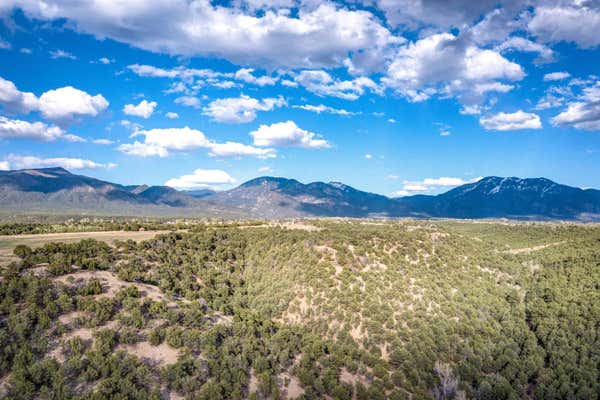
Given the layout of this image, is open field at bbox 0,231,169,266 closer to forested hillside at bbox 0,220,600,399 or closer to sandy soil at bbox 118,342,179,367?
forested hillside at bbox 0,220,600,399

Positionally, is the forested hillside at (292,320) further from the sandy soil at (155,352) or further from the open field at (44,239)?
the open field at (44,239)

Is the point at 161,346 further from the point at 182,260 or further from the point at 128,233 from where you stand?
the point at 128,233

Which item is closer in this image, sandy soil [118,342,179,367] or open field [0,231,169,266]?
sandy soil [118,342,179,367]

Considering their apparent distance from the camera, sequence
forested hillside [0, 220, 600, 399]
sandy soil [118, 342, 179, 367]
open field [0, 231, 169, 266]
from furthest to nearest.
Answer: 1. open field [0, 231, 169, 266]
2. sandy soil [118, 342, 179, 367]
3. forested hillside [0, 220, 600, 399]

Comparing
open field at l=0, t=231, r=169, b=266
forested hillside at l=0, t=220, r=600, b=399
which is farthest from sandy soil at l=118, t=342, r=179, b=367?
open field at l=0, t=231, r=169, b=266

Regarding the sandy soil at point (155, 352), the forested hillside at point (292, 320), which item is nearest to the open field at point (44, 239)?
the forested hillside at point (292, 320)

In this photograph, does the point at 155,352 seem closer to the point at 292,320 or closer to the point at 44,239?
the point at 292,320

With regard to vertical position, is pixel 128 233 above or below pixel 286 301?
above

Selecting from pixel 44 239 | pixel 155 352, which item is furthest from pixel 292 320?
pixel 44 239

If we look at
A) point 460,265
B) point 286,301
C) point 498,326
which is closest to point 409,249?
point 460,265
